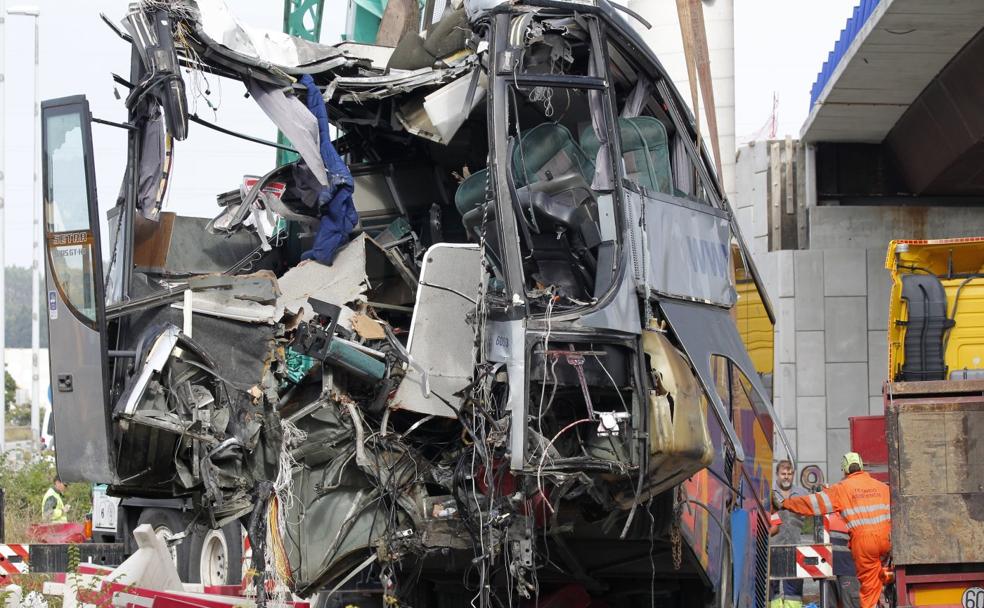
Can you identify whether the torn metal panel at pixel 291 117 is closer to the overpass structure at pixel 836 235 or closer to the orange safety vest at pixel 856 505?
the orange safety vest at pixel 856 505

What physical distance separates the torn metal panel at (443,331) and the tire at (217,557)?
4.36 meters

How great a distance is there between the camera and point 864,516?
32.9 ft

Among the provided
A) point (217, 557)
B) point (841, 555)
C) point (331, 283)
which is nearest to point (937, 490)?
point (841, 555)

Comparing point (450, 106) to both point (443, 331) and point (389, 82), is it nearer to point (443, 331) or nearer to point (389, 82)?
point (389, 82)

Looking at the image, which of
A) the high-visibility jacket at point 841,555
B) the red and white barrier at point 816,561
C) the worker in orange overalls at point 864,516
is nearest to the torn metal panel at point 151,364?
the worker in orange overalls at point 864,516

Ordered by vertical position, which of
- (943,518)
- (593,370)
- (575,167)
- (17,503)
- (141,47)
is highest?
(141,47)

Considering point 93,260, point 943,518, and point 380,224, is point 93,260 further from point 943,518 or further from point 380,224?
point 943,518

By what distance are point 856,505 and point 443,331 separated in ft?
13.7

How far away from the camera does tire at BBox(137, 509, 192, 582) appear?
37.6 ft

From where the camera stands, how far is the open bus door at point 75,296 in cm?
657

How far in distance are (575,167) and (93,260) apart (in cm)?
249

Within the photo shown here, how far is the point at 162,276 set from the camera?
7711mm

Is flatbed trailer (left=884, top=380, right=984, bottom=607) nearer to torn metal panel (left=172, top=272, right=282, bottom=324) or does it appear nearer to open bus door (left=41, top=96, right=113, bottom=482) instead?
torn metal panel (left=172, top=272, right=282, bottom=324)

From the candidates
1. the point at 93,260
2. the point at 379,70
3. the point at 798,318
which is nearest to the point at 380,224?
the point at 379,70
